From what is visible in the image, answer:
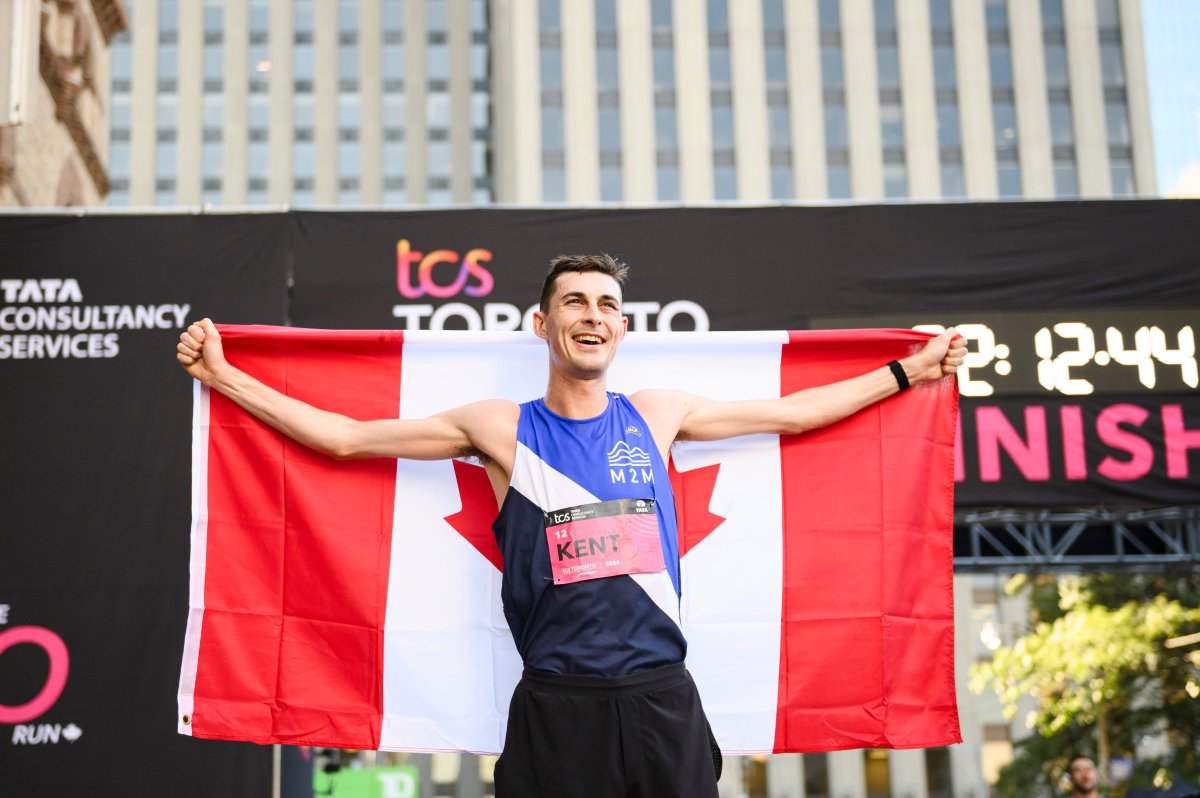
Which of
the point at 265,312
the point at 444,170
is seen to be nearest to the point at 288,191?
the point at 444,170

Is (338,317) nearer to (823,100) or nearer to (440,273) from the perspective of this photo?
(440,273)

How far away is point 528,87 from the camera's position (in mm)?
49375

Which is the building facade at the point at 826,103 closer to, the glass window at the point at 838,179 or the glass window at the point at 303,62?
the glass window at the point at 838,179

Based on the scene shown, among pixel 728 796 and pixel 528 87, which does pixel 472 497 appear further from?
pixel 528 87

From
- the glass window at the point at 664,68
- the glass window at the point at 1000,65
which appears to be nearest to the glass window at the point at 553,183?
the glass window at the point at 664,68

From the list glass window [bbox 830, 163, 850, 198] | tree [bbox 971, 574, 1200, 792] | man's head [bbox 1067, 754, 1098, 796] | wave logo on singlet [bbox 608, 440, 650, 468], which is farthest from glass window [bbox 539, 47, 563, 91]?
wave logo on singlet [bbox 608, 440, 650, 468]

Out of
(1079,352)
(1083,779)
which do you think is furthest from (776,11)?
(1079,352)

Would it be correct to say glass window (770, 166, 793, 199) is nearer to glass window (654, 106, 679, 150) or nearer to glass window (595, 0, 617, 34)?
glass window (654, 106, 679, 150)

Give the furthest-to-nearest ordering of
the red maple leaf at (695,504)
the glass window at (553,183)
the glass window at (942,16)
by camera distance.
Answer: the glass window at (942,16) < the glass window at (553,183) < the red maple leaf at (695,504)

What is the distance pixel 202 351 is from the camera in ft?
14.7

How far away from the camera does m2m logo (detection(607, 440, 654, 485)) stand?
3881 mm

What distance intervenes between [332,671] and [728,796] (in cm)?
4140

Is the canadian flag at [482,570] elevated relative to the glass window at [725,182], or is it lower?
lower

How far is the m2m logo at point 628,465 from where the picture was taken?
3.88m
